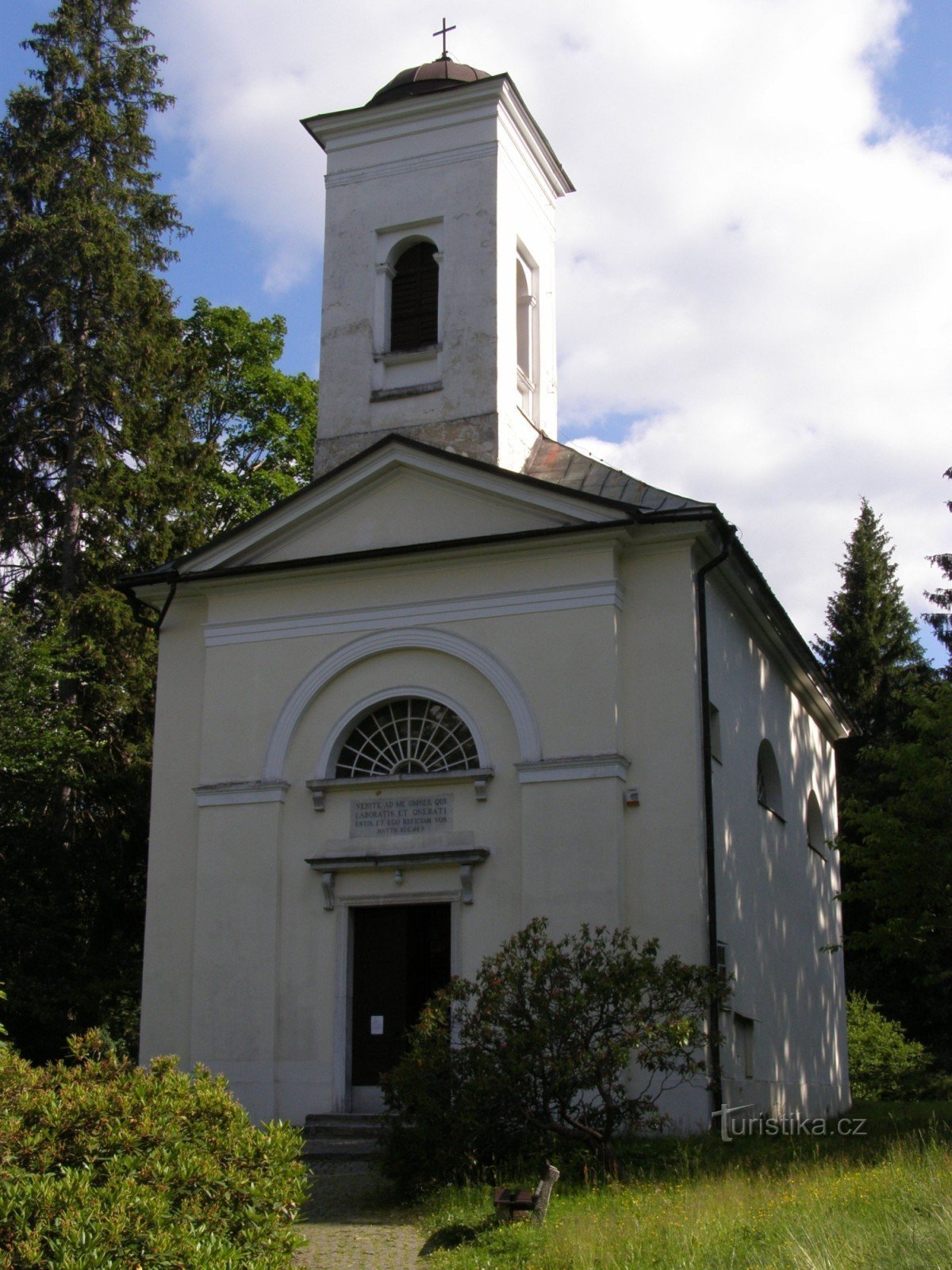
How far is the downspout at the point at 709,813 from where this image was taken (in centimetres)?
1501

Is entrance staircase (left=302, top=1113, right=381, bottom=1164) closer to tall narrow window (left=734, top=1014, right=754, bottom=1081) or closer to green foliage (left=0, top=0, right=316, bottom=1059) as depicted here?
tall narrow window (left=734, top=1014, right=754, bottom=1081)

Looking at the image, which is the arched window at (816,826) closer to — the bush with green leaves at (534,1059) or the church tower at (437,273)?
the church tower at (437,273)

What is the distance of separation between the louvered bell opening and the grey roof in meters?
2.27

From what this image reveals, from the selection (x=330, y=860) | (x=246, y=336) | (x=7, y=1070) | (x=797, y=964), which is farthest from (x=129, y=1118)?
(x=246, y=336)

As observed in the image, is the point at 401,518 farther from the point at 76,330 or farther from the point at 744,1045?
the point at 76,330

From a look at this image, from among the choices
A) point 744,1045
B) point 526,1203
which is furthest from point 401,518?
point 526,1203

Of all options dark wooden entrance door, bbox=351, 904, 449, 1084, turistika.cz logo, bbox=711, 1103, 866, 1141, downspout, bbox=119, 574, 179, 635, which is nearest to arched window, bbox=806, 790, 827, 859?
turistika.cz logo, bbox=711, 1103, 866, 1141

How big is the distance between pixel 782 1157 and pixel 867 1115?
8460 mm

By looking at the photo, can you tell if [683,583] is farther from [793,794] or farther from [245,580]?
[793,794]

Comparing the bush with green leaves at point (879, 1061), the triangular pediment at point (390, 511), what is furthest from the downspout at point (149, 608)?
the bush with green leaves at point (879, 1061)

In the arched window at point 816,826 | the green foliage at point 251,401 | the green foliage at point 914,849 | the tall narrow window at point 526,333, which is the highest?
the green foliage at point 251,401

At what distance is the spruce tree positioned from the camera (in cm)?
2266

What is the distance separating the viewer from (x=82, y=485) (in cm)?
2481

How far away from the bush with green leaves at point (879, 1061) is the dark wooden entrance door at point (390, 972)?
11651 millimetres
